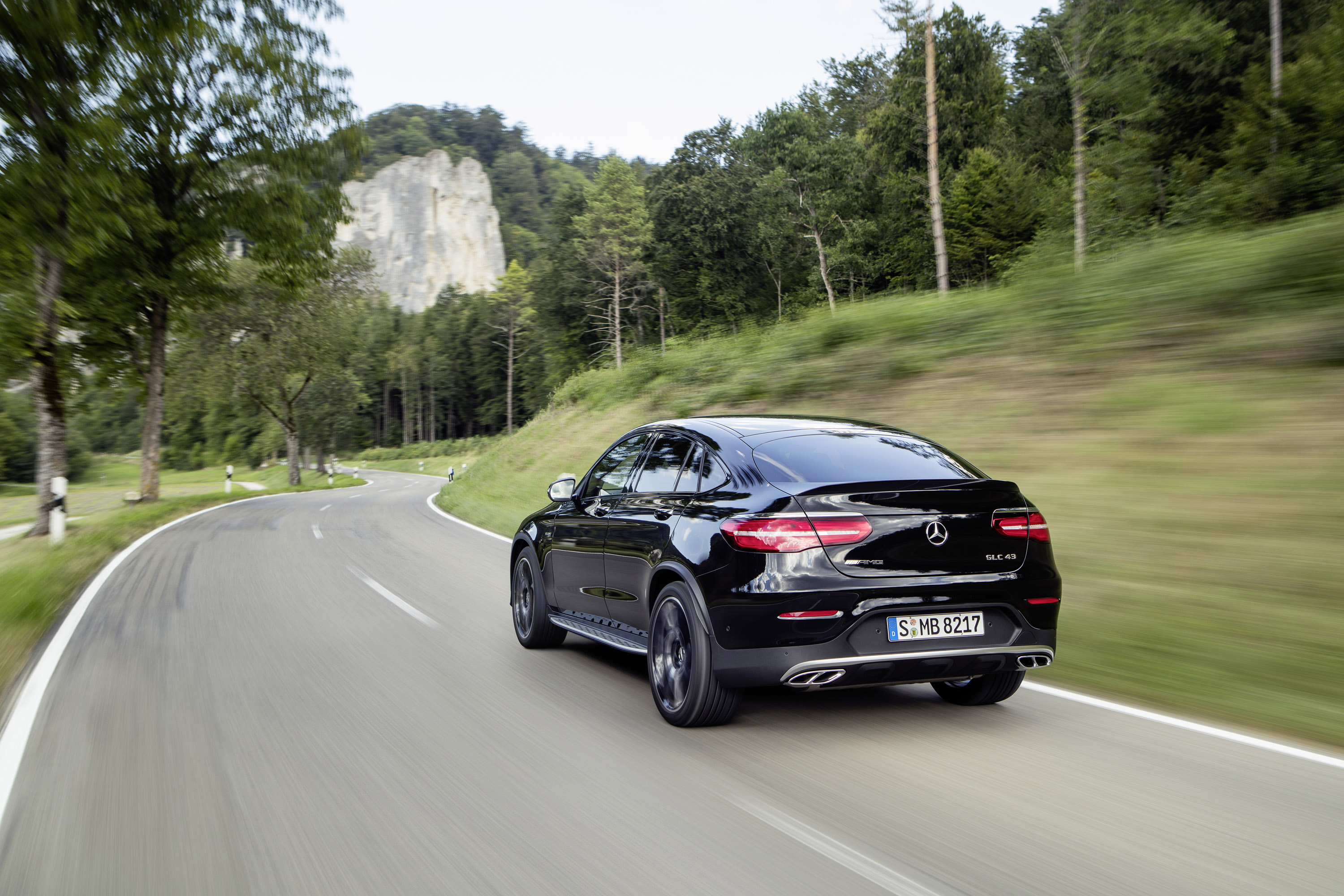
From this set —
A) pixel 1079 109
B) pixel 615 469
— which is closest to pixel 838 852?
pixel 615 469

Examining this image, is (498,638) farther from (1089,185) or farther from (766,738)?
(1089,185)

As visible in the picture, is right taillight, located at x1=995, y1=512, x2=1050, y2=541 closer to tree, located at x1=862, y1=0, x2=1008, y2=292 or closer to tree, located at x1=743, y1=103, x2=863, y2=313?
tree, located at x1=862, y1=0, x2=1008, y2=292

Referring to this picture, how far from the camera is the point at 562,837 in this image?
346 centimetres

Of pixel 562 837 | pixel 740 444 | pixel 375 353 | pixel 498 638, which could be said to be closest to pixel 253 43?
pixel 498 638

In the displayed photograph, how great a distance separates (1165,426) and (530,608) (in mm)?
6046

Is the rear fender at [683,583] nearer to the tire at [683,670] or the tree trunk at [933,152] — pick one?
the tire at [683,670]

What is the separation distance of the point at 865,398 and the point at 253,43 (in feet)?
58.1

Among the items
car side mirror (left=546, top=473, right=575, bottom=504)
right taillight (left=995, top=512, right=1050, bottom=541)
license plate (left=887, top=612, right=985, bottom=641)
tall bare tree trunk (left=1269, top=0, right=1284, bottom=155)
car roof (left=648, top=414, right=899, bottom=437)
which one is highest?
tall bare tree trunk (left=1269, top=0, right=1284, bottom=155)

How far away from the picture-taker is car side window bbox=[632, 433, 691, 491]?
5504mm

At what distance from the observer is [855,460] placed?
499 centimetres

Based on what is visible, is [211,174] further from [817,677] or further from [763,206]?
[763,206]

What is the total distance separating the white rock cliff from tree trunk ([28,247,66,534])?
114 m

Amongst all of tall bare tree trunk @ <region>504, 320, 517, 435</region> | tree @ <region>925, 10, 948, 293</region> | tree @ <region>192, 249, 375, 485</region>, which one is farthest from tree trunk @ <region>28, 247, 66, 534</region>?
tall bare tree trunk @ <region>504, 320, 517, 435</region>

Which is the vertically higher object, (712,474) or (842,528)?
(712,474)
